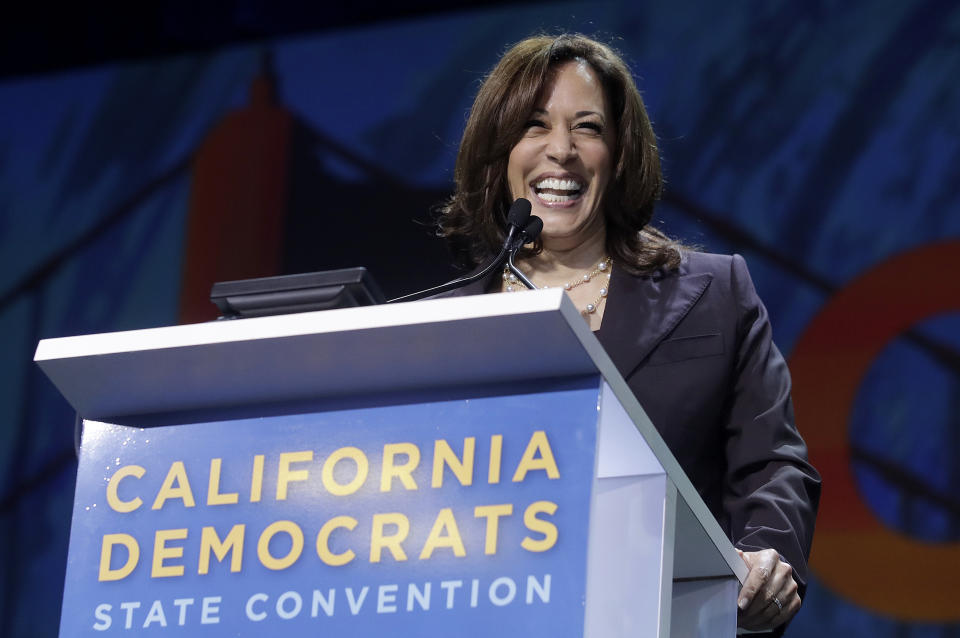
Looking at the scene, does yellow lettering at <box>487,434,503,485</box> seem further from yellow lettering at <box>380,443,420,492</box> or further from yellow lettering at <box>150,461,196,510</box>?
yellow lettering at <box>150,461,196,510</box>

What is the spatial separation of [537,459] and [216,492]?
26 cm

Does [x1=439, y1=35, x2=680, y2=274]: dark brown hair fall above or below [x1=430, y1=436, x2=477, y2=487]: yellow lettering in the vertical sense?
above

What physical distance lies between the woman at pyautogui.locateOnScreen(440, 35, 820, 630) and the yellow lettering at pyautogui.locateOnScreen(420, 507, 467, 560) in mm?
650

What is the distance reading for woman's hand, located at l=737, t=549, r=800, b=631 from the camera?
4.41 feet

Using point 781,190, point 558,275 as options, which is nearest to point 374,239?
point 781,190

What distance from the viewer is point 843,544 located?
2838 millimetres

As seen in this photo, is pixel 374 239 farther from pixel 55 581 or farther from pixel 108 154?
pixel 55 581

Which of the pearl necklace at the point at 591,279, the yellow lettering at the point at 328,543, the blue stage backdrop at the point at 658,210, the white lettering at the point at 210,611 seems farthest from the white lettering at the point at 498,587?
the blue stage backdrop at the point at 658,210

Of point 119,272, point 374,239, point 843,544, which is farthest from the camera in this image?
point 119,272

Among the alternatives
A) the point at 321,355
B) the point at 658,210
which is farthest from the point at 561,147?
the point at 658,210

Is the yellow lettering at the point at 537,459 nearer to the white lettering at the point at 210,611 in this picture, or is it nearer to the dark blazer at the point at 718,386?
the white lettering at the point at 210,611

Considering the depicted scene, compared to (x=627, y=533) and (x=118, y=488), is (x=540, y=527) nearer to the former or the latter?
(x=627, y=533)

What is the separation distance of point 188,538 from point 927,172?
222 centimetres

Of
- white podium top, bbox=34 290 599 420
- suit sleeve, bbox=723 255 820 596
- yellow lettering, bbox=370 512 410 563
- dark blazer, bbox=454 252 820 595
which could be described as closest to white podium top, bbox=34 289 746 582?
white podium top, bbox=34 290 599 420
